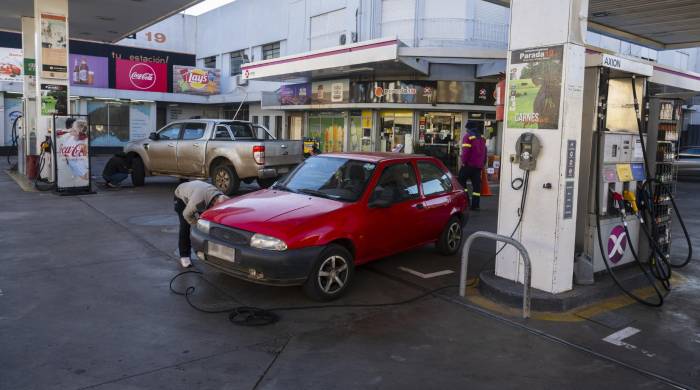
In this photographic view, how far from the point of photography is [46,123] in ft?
45.8

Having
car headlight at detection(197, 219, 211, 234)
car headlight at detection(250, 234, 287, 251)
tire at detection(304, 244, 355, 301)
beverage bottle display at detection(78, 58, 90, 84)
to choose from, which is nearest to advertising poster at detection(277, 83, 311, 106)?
beverage bottle display at detection(78, 58, 90, 84)

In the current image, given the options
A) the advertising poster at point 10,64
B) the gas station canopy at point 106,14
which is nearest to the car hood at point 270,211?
the gas station canopy at point 106,14

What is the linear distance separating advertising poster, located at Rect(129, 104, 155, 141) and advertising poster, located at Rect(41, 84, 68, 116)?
58.4 feet

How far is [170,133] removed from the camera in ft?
47.8

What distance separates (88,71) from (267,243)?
2842cm

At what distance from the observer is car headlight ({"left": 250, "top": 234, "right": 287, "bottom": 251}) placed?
18.0 feet

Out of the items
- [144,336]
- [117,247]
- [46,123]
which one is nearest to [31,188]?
[46,123]

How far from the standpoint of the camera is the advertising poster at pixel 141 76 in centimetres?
3083

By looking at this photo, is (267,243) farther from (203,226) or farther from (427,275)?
(427,275)

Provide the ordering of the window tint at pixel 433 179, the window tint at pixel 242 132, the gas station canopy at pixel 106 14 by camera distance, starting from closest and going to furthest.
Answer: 1. the window tint at pixel 433 179
2. the window tint at pixel 242 132
3. the gas station canopy at pixel 106 14

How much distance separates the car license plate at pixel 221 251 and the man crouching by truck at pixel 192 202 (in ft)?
2.18

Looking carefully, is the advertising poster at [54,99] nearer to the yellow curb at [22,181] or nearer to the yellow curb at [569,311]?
the yellow curb at [22,181]

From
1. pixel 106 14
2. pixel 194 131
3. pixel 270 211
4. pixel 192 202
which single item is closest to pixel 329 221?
pixel 270 211

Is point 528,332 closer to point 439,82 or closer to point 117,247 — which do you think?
point 117,247
